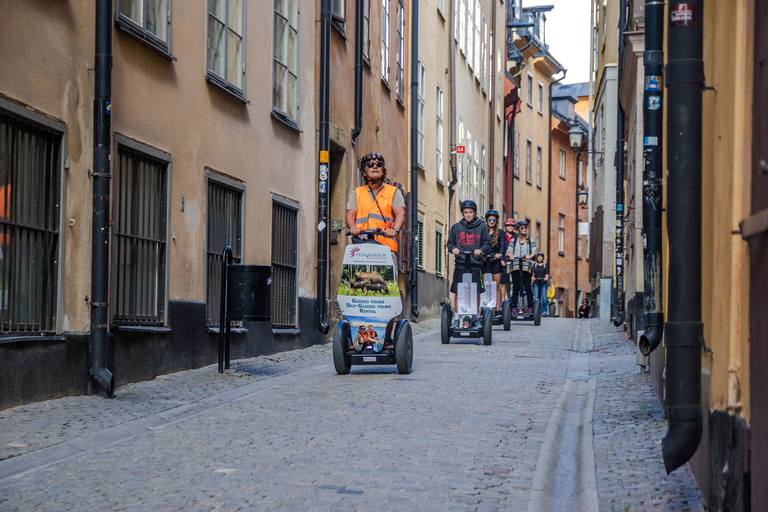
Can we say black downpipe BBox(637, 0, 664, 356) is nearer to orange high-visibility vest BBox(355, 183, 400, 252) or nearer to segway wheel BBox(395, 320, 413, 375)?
segway wheel BBox(395, 320, 413, 375)

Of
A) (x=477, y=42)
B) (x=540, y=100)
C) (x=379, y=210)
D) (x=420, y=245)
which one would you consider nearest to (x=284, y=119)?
(x=379, y=210)

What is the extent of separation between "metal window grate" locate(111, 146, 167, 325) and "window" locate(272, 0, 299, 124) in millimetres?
3813

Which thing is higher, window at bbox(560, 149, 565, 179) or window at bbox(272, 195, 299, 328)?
window at bbox(560, 149, 565, 179)

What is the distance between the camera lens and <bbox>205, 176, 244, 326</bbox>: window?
475 inches

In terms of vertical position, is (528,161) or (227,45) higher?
(528,161)

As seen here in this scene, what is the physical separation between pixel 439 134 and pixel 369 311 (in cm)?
1811

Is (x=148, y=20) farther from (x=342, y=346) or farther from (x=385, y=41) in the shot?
(x=385, y=41)

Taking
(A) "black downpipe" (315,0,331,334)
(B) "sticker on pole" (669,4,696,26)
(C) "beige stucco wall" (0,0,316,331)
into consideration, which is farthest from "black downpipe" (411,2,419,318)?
(B) "sticker on pole" (669,4,696,26)

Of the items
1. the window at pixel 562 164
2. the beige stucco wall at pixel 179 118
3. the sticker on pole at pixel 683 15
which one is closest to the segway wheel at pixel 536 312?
the beige stucco wall at pixel 179 118

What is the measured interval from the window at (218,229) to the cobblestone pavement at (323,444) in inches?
56.9

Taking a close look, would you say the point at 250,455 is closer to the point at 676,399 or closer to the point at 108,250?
the point at 676,399

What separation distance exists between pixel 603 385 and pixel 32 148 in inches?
218

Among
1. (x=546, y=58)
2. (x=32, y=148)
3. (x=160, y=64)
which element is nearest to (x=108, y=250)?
(x=32, y=148)

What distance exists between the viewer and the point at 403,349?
1028 cm
